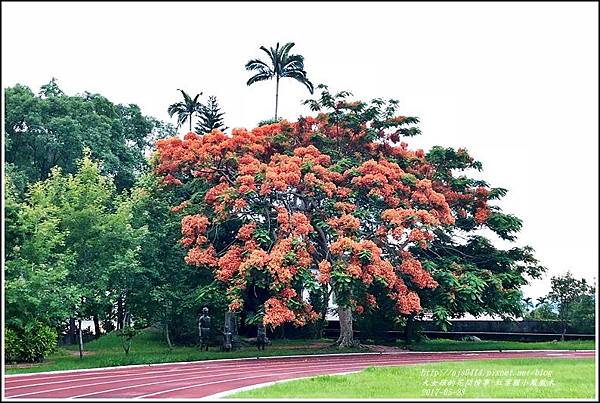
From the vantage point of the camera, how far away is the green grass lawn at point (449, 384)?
1259cm

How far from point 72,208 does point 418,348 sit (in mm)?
14149

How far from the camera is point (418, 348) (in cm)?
2766

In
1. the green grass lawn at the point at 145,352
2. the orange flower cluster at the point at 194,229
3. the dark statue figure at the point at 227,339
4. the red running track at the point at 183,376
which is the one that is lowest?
the red running track at the point at 183,376

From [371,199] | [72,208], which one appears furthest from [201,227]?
[371,199]

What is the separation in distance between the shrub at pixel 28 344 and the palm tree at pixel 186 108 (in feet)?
73.9

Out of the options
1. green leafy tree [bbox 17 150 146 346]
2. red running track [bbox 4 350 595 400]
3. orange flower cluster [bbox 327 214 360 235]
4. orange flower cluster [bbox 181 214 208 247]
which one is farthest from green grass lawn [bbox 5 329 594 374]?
orange flower cluster [bbox 327 214 360 235]

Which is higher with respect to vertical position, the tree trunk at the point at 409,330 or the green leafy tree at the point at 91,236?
the green leafy tree at the point at 91,236

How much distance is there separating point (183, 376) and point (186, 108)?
2879 centimetres

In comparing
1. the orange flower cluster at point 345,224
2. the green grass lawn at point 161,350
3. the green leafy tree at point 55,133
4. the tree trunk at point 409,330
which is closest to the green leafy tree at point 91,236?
the green grass lawn at point 161,350

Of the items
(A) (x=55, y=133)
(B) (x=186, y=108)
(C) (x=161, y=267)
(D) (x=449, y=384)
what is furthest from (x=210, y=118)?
(D) (x=449, y=384)

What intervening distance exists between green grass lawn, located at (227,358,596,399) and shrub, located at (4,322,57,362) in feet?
36.3

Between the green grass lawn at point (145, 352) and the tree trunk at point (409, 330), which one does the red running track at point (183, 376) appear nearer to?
the green grass lawn at point (145, 352)

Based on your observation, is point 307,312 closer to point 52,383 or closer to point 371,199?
point 371,199

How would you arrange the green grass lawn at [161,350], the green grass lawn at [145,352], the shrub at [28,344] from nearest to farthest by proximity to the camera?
the green grass lawn at [145,352] < the green grass lawn at [161,350] < the shrub at [28,344]
